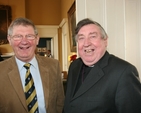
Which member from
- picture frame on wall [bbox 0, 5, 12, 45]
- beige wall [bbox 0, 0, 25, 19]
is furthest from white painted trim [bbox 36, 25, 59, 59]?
picture frame on wall [bbox 0, 5, 12, 45]

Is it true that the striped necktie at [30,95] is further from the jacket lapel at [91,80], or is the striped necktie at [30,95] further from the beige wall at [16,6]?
the beige wall at [16,6]

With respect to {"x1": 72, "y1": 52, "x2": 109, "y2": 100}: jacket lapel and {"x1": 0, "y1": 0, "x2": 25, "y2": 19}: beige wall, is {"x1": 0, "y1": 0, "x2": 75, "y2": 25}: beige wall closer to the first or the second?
{"x1": 0, "y1": 0, "x2": 25, "y2": 19}: beige wall

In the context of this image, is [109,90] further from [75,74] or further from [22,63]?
[22,63]

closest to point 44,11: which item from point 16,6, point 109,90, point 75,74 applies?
point 16,6

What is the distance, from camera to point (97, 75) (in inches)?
53.2

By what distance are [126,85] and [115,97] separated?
11cm

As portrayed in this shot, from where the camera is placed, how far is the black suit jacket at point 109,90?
1177mm

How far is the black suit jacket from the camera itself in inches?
46.3

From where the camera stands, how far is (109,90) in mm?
1251

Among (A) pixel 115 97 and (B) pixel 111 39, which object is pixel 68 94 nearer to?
(A) pixel 115 97

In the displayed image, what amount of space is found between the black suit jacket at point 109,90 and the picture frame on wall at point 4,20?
4.44 metres

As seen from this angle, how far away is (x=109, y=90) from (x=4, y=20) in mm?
4866

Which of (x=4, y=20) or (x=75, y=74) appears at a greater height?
(x=4, y=20)

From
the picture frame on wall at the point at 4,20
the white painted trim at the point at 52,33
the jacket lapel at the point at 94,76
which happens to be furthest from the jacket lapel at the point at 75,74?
the white painted trim at the point at 52,33
